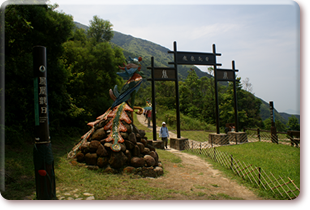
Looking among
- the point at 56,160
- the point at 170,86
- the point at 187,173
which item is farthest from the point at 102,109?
the point at 170,86

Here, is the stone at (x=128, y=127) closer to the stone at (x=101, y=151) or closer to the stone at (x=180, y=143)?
the stone at (x=101, y=151)

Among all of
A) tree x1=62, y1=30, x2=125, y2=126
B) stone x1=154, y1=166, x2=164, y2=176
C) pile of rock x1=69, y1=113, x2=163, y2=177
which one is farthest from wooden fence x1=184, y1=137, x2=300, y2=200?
tree x1=62, y1=30, x2=125, y2=126

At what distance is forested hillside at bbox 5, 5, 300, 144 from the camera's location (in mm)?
6195

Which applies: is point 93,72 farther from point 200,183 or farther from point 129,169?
point 200,183

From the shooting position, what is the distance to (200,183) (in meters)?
4.44

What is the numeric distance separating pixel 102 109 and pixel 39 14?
6.01 meters

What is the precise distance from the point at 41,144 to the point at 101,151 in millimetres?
1864

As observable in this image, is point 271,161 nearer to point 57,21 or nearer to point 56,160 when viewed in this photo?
point 56,160

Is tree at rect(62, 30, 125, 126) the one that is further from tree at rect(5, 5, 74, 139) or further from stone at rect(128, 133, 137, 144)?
stone at rect(128, 133, 137, 144)

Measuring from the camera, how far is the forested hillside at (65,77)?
6.20 metres

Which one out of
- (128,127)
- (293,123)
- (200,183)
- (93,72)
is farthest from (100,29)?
(293,123)

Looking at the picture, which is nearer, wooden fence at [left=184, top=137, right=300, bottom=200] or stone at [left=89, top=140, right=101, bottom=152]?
wooden fence at [left=184, top=137, right=300, bottom=200]

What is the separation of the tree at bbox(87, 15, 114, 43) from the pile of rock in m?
16.2

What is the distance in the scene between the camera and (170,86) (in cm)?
2731
